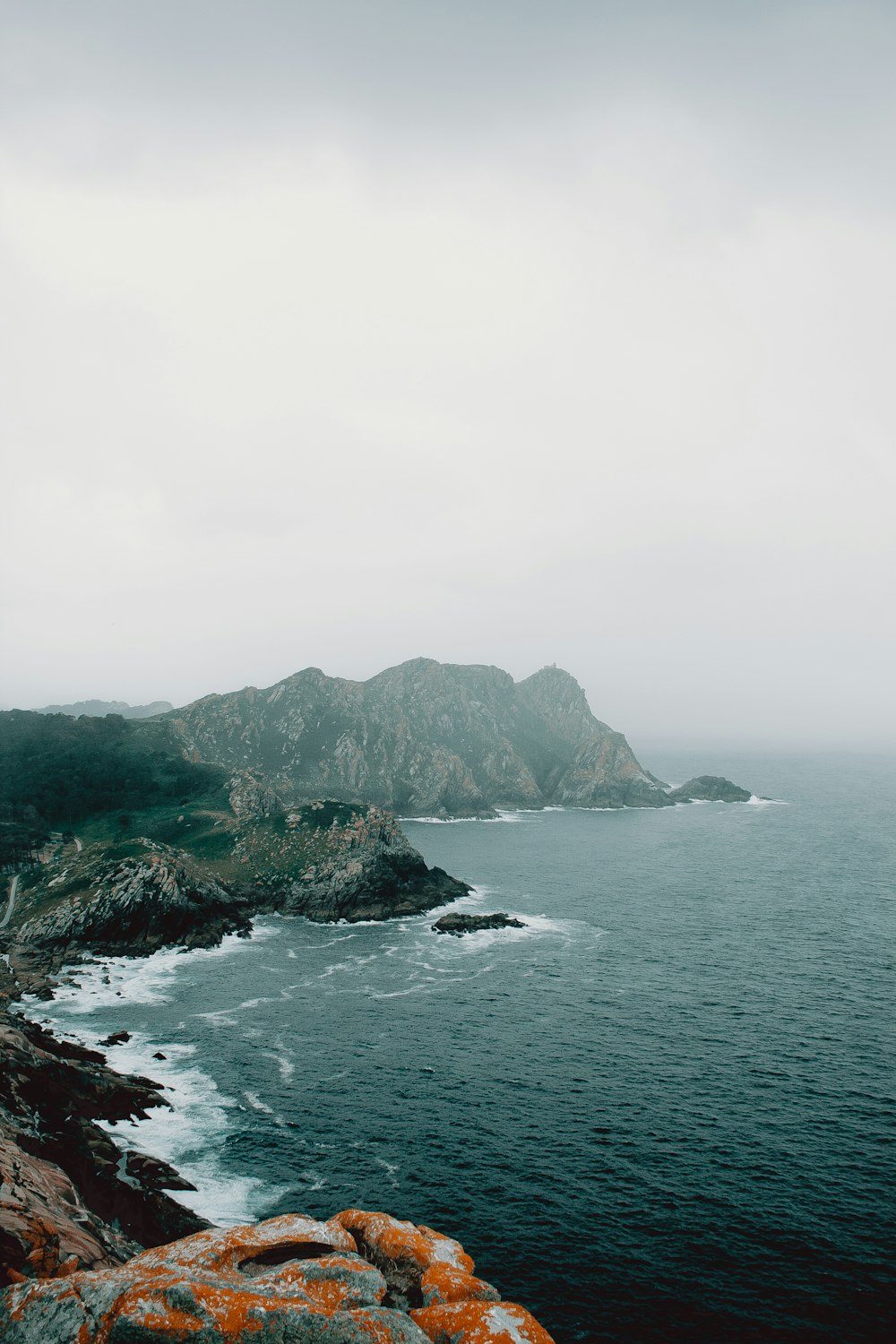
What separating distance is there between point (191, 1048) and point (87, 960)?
120ft

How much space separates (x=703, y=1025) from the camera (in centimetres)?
7238

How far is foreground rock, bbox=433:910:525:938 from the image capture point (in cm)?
11144

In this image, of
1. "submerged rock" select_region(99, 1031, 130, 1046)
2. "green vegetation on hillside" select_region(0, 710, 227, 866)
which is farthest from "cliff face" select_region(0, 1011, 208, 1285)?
"green vegetation on hillside" select_region(0, 710, 227, 866)

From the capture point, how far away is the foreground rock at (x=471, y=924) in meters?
111

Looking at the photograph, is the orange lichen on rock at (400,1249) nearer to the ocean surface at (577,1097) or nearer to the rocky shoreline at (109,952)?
the rocky shoreline at (109,952)

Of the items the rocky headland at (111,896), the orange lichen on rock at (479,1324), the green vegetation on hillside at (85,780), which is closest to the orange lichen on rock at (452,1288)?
the orange lichen on rock at (479,1324)

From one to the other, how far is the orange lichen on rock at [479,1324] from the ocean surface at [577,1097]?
1712cm

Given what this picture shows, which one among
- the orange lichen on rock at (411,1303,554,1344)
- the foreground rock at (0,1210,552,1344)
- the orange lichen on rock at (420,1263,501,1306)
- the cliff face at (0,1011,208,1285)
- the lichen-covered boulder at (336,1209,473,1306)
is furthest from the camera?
the lichen-covered boulder at (336,1209,473,1306)

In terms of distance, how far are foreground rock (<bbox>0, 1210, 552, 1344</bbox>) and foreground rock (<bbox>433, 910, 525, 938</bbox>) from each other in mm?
85994

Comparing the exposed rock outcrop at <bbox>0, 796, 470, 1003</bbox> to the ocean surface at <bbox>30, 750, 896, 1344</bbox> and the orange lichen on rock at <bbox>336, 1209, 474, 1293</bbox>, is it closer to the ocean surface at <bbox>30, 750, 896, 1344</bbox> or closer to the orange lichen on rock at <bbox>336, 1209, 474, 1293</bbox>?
the ocean surface at <bbox>30, 750, 896, 1344</bbox>

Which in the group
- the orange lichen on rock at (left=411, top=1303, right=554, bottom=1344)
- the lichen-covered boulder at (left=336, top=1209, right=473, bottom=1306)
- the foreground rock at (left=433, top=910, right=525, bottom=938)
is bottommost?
the foreground rock at (left=433, top=910, right=525, bottom=938)

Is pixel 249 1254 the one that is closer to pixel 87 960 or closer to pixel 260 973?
pixel 260 973

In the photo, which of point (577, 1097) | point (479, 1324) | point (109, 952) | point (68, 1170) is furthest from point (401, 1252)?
point (109, 952)

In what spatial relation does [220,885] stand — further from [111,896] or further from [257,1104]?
[257,1104]
